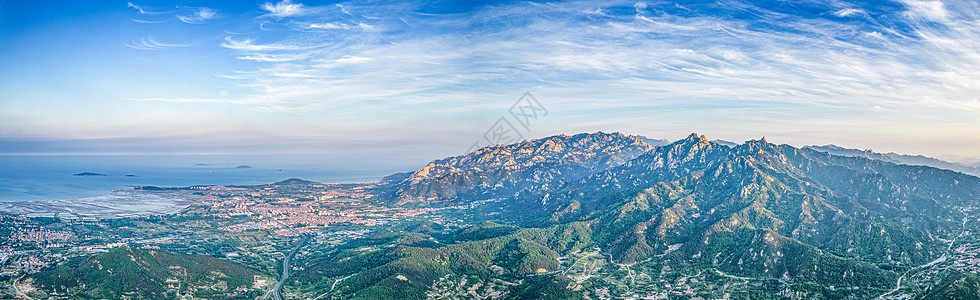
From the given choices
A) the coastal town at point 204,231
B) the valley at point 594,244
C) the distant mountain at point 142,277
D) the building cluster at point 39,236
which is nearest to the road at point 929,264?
the valley at point 594,244

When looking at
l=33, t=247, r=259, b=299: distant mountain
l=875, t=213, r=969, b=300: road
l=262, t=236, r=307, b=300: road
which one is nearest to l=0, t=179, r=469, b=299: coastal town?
l=262, t=236, r=307, b=300: road

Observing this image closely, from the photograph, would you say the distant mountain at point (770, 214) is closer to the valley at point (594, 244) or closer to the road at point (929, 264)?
the valley at point (594, 244)

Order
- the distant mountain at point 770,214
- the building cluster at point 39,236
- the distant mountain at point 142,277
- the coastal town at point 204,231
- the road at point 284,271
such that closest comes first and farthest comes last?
the distant mountain at point 142,277 < the road at point 284,271 < the distant mountain at point 770,214 < the coastal town at point 204,231 < the building cluster at point 39,236

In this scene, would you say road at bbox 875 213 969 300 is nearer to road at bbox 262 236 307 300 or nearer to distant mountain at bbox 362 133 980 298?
distant mountain at bbox 362 133 980 298

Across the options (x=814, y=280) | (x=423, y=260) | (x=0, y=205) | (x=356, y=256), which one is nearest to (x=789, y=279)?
(x=814, y=280)

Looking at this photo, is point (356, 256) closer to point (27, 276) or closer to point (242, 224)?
point (27, 276)

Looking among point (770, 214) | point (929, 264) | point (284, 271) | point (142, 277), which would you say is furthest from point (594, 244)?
point (142, 277)
